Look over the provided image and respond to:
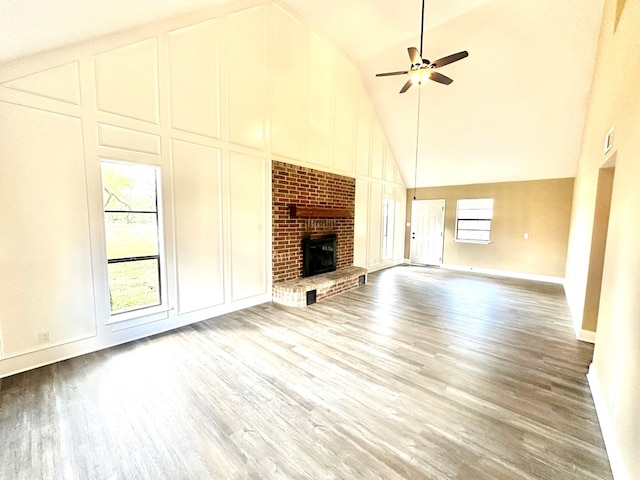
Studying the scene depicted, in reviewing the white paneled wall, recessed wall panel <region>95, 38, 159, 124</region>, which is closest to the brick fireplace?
the white paneled wall

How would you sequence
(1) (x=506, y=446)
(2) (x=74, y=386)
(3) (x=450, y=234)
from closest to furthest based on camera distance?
1. (1) (x=506, y=446)
2. (2) (x=74, y=386)
3. (3) (x=450, y=234)

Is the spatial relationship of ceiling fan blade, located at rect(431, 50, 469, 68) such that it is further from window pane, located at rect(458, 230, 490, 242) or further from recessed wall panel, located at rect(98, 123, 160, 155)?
window pane, located at rect(458, 230, 490, 242)

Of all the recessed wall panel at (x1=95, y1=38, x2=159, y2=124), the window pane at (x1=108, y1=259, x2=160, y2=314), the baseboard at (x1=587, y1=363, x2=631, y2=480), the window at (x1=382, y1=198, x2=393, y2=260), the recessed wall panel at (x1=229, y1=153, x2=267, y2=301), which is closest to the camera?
the baseboard at (x1=587, y1=363, x2=631, y2=480)

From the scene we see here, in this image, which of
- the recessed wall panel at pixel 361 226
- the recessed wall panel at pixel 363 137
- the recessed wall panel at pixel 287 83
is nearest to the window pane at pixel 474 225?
the recessed wall panel at pixel 361 226

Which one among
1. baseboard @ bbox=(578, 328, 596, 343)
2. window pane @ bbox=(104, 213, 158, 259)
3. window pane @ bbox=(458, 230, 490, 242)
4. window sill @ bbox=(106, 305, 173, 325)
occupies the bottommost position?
baseboard @ bbox=(578, 328, 596, 343)

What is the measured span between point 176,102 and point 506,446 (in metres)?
4.46

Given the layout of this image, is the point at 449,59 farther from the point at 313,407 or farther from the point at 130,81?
the point at 313,407

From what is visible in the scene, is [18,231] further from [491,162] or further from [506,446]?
[491,162]

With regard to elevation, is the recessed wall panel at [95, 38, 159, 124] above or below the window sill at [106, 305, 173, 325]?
above

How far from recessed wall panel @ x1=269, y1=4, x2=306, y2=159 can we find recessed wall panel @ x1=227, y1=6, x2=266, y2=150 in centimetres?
24

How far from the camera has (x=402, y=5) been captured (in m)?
3.97

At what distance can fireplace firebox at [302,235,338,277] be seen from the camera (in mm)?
5000

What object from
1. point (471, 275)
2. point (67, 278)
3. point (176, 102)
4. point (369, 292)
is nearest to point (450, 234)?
point (471, 275)

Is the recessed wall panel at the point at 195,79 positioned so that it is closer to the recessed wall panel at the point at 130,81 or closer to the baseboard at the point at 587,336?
the recessed wall panel at the point at 130,81
